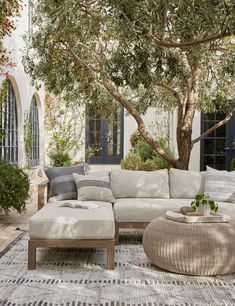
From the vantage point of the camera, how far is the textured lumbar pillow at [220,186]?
5832 millimetres

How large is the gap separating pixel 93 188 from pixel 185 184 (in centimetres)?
120

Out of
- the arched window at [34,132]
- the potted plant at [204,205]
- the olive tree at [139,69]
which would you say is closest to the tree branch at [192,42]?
the olive tree at [139,69]

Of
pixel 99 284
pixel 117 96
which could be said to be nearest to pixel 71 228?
pixel 99 284

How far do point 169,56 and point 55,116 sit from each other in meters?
10.7

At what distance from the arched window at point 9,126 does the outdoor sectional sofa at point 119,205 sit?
3.92m

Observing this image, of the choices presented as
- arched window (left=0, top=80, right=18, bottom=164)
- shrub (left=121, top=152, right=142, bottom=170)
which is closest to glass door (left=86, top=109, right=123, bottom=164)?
shrub (left=121, top=152, right=142, bottom=170)

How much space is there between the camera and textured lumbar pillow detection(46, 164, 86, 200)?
19.4 feet

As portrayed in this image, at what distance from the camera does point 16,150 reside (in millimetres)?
11258

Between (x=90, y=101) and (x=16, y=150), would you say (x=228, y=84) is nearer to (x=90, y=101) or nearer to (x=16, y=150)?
(x=90, y=101)

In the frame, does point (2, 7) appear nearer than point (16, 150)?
Yes

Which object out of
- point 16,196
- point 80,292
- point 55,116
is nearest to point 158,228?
point 80,292

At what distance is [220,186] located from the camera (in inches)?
233

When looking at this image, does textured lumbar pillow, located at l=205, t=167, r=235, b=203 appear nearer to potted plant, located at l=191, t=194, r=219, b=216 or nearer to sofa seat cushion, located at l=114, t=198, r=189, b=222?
sofa seat cushion, located at l=114, t=198, r=189, b=222

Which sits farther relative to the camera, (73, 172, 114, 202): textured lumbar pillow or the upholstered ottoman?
(73, 172, 114, 202): textured lumbar pillow
